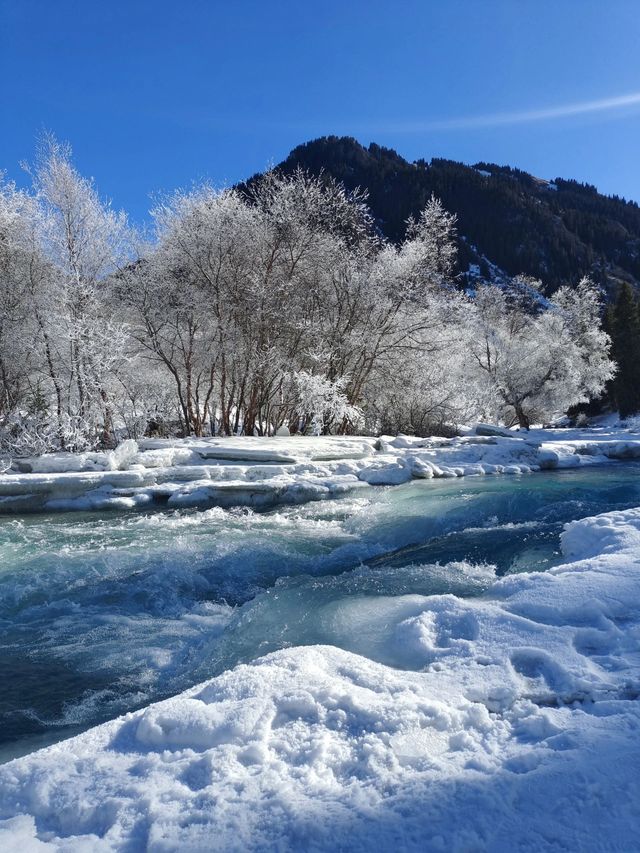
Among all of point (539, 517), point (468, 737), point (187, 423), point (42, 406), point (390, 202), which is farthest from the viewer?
point (390, 202)

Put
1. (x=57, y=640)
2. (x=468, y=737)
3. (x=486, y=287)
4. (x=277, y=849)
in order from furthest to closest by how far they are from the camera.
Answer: (x=486, y=287)
(x=57, y=640)
(x=468, y=737)
(x=277, y=849)

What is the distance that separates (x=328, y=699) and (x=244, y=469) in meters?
8.26

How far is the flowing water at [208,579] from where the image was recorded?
3643 mm

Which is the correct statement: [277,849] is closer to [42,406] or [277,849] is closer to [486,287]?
[42,406]

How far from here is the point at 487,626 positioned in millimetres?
3117

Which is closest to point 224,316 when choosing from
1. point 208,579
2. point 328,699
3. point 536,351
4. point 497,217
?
point 208,579

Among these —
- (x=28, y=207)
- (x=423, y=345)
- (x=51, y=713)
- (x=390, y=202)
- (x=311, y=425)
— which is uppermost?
(x=390, y=202)

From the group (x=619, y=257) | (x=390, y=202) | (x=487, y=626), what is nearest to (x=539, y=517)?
(x=487, y=626)

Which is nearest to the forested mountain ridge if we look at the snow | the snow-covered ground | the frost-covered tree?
the frost-covered tree

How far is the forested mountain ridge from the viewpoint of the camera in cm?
7712

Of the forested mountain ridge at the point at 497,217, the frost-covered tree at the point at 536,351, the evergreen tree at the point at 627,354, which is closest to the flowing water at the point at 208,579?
the frost-covered tree at the point at 536,351

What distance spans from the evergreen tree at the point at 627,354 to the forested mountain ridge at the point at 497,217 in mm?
38439

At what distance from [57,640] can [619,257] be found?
95023 mm

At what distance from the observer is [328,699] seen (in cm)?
228
